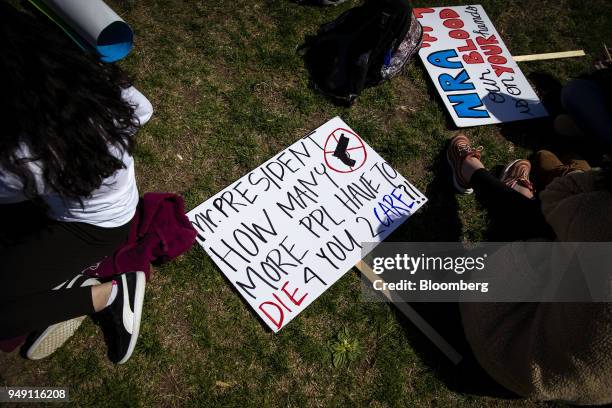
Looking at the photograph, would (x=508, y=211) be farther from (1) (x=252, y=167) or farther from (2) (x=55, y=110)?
(2) (x=55, y=110)

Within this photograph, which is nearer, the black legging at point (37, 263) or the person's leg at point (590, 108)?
the black legging at point (37, 263)

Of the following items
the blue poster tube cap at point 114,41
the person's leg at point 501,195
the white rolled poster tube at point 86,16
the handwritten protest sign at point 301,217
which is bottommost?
the person's leg at point 501,195

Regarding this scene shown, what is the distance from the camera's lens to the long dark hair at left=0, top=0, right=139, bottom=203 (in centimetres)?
118

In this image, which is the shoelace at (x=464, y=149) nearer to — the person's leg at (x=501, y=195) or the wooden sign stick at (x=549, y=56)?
the person's leg at (x=501, y=195)

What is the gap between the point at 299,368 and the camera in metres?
2.20

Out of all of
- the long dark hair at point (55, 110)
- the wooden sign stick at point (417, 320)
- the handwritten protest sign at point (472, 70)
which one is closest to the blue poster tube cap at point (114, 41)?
the long dark hair at point (55, 110)

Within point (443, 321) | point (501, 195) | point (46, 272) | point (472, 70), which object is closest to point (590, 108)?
point (472, 70)

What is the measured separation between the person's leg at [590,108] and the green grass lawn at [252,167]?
0.24 metres

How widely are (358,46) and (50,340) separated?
245 centimetres

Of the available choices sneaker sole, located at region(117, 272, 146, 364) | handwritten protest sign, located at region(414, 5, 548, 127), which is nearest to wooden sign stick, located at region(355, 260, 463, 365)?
sneaker sole, located at region(117, 272, 146, 364)

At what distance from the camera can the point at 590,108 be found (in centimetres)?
281

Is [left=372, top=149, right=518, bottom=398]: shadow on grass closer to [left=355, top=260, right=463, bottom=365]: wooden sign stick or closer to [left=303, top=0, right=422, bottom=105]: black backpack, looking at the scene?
[left=355, top=260, right=463, bottom=365]: wooden sign stick

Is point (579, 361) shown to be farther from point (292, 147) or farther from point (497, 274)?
point (292, 147)

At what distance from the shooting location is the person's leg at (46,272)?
164 centimetres
